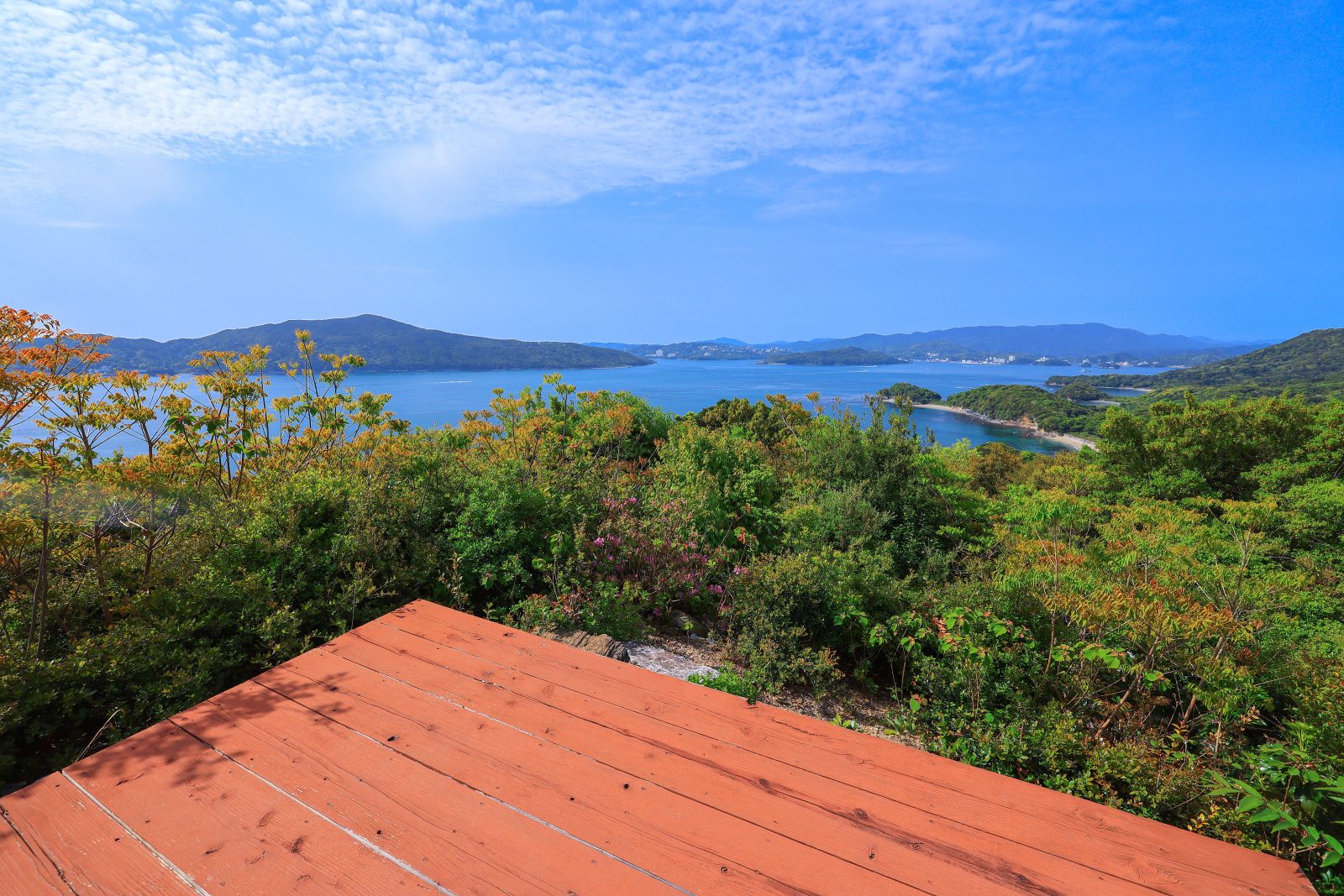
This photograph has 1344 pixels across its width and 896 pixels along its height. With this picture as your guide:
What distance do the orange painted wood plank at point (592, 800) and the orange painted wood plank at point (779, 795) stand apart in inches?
1.9

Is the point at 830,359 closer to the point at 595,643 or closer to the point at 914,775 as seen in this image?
the point at 595,643

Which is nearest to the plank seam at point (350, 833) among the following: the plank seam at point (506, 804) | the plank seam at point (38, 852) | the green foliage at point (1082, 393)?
the plank seam at point (506, 804)

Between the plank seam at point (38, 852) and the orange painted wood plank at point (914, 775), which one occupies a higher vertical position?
the plank seam at point (38, 852)

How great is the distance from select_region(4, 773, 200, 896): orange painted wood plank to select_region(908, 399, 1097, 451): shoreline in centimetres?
4937

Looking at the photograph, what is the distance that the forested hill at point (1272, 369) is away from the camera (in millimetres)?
58031

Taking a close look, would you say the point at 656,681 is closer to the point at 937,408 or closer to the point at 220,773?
the point at 220,773

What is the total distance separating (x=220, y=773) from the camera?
1.65m

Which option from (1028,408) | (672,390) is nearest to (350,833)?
(672,390)

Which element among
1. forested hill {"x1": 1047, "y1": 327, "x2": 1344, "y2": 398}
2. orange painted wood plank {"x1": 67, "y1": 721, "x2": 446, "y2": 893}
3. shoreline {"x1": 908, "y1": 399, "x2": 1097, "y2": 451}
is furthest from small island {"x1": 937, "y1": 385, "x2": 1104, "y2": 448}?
orange painted wood plank {"x1": 67, "y1": 721, "x2": 446, "y2": 893}

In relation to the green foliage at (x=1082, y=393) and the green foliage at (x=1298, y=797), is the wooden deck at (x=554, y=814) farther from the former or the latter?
the green foliage at (x=1082, y=393)

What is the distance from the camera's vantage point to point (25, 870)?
51.7 inches

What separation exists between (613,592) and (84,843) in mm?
2623

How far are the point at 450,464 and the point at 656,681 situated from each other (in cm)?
308

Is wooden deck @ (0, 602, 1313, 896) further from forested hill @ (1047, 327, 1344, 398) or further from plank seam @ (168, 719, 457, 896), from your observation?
forested hill @ (1047, 327, 1344, 398)
